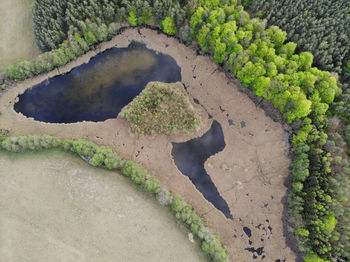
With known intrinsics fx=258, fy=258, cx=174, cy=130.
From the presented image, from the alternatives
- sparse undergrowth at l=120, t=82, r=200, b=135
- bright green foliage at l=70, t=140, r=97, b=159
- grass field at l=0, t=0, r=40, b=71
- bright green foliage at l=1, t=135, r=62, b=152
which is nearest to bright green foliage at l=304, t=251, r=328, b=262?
sparse undergrowth at l=120, t=82, r=200, b=135

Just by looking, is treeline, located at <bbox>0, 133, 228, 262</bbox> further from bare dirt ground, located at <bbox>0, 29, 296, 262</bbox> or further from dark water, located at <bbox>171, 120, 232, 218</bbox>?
dark water, located at <bbox>171, 120, 232, 218</bbox>

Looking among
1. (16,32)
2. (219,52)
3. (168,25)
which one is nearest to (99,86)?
(168,25)

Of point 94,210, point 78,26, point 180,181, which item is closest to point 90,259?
point 94,210

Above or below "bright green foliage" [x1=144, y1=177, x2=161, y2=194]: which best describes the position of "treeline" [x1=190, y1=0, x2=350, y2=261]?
above

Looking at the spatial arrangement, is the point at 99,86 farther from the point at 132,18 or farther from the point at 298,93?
the point at 298,93

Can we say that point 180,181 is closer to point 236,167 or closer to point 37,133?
point 236,167
